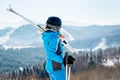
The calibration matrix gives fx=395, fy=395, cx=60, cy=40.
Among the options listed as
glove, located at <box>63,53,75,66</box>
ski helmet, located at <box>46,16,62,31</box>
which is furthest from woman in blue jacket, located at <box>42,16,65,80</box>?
glove, located at <box>63,53,75,66</box>

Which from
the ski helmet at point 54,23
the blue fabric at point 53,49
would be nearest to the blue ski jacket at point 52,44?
the blue fabric at point 53,49

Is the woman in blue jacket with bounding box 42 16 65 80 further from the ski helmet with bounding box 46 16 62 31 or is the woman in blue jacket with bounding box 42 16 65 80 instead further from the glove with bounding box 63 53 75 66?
the glove with bounding box 63 53 75 66

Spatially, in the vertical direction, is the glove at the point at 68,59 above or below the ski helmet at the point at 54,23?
below

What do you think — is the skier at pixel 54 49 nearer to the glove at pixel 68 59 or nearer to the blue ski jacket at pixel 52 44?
the blue ski jacket at pixel 52 44

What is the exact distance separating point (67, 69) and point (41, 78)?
138 meters

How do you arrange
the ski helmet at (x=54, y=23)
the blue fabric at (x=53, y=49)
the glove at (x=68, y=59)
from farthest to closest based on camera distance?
the ski helmet at (x=54, y=23), the blue fabric at (x=53, y=49), the glove at (x=68, y=59)

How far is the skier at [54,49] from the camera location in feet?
29.1

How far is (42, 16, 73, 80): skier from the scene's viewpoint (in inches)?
349

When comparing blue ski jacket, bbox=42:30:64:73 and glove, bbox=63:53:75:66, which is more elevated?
blue ski jacket, bbox=42:30:64:73

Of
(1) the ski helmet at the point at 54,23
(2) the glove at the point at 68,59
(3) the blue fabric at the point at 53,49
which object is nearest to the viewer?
(2) the glove at the point at 68,59

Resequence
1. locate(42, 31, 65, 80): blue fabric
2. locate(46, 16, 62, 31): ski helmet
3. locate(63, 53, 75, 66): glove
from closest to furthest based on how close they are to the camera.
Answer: locate(63, 53, 75, 66): glove, locate(42, 31, 65, 80): blue fabric, locate(46, 16, 62, 31): ski helmet

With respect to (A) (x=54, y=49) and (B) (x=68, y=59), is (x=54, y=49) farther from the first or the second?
(B) (x=68, y=59)

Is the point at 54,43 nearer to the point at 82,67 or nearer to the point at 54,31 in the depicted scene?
the point at 54,31

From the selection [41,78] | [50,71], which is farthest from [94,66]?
[50,71]
